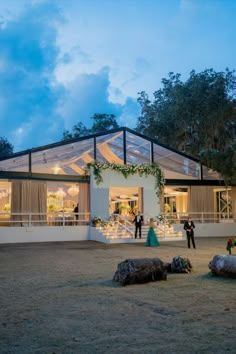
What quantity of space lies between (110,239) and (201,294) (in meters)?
11.5

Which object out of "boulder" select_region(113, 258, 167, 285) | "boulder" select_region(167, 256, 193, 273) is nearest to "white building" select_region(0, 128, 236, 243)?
"boulder" select_region(167, 256, 193, 273)

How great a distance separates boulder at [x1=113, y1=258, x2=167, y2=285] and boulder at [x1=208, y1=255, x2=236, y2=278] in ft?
3.95

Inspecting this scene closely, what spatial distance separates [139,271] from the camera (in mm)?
7180

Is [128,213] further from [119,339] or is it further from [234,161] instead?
[119,339]

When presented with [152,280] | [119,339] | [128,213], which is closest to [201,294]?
[152,280]

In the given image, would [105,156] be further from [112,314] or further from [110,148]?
[112,314]

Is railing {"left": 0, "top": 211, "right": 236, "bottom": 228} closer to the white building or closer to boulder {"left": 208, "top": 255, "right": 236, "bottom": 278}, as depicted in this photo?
the white building

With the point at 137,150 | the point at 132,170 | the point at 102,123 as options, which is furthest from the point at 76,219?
the point at 102,123

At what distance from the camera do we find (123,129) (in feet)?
70.0

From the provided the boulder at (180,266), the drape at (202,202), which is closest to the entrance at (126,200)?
the drape at (202,202)

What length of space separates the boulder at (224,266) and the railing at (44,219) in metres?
11.7

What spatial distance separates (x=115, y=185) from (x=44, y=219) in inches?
170

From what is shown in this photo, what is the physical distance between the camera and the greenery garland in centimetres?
2006

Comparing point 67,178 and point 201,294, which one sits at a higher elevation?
point 67,178
